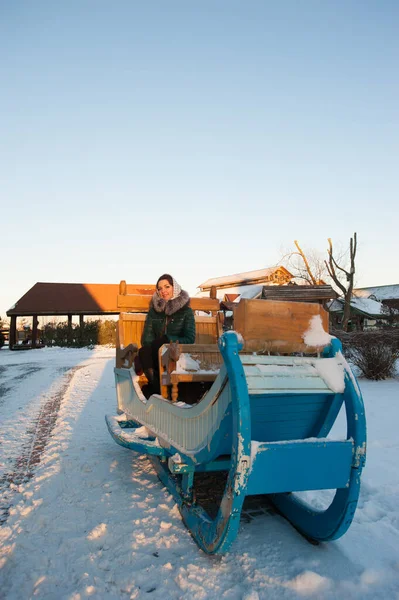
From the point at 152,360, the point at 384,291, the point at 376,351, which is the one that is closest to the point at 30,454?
the point at 152,360

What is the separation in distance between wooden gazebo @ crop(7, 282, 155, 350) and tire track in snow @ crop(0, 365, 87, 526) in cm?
1940

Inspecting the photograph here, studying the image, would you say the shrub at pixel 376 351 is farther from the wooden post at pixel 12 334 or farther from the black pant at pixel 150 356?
the wooden post at pixel 12 334

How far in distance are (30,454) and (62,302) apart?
24.3 metres

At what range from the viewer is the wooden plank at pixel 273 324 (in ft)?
8.48

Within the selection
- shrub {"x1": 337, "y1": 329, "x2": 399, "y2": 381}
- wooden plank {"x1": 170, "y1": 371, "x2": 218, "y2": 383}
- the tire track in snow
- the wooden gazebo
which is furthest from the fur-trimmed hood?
the wooden gazebo

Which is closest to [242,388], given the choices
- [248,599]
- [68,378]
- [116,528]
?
[248,599]

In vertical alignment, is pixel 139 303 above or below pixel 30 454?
above

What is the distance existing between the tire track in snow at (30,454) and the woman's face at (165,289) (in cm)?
219

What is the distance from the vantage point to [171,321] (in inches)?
190

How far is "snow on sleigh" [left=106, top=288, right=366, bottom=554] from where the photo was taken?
7.56 feet

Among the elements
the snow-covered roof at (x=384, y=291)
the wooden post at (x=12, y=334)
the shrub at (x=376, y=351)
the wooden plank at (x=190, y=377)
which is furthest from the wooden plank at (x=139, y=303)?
the snow-covered roof at (x=384, y=291)

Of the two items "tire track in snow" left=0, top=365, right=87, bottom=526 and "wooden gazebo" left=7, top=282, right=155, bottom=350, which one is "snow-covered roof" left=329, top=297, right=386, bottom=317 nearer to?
"wooden gazebo" left=7, top=282, right=155, bottom=350

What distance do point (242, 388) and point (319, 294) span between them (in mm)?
12766

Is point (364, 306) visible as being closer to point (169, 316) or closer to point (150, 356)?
point (169, 316)
